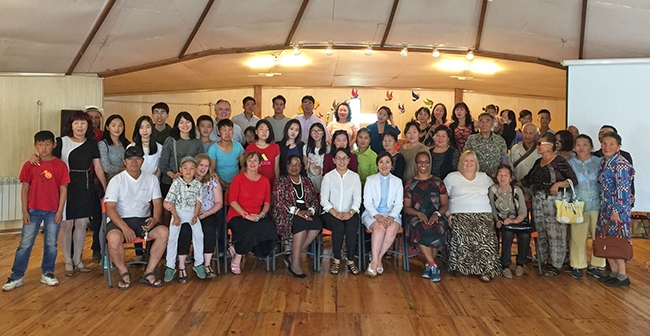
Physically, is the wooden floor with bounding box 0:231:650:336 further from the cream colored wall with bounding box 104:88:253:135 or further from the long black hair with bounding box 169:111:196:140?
the cream colored wall with bounding box 104:88:253:135

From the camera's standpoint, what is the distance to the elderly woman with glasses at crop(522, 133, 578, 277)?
4461 millimetres

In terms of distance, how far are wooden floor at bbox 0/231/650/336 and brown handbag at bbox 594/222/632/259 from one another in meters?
0.27

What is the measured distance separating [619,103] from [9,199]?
23.3 feet

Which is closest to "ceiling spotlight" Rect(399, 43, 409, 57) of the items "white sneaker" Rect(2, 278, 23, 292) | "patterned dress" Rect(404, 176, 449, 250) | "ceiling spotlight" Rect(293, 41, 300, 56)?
"ceiling spotlight" Rect(293, 41, 300, 56)

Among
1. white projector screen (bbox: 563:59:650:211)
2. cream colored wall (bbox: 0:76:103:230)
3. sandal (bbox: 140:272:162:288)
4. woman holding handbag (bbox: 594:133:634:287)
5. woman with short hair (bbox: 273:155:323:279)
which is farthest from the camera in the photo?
cream colored wall (bbox: 0:76:103:230)

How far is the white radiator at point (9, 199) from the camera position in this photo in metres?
6.20

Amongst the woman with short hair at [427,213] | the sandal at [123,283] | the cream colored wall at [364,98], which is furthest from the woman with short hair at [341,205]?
the cream colored wall at [364,98]

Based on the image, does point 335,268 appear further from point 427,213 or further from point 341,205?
point 427,213

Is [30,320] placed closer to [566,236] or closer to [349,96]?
[566,236]

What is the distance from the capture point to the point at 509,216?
452cm

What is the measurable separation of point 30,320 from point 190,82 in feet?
19.1

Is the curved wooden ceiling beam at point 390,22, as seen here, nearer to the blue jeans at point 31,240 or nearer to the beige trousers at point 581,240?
the beige trousers at point 581,240

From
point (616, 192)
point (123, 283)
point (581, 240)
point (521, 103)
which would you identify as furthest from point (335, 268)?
point (521, 103)

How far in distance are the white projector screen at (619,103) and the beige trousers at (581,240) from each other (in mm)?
979
